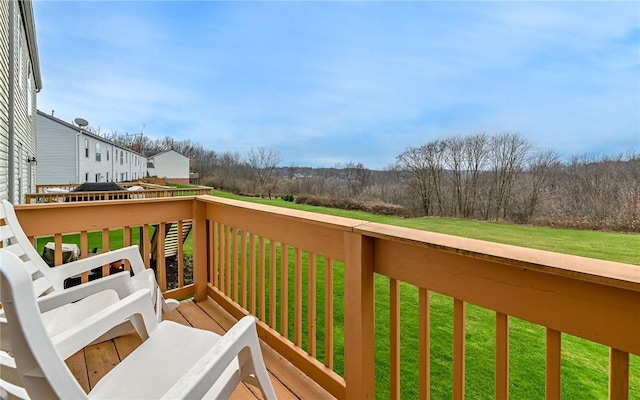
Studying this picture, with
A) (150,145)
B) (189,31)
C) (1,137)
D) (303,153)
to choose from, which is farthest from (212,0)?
(150,145)

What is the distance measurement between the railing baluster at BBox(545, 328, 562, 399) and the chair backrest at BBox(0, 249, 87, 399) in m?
1.26

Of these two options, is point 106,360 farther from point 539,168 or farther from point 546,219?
point 539,168

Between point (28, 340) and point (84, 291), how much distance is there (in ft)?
A: 3.41

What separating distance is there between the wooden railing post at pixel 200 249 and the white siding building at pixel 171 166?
3017 centimetres

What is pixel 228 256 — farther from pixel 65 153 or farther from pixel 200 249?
pixel 65 153

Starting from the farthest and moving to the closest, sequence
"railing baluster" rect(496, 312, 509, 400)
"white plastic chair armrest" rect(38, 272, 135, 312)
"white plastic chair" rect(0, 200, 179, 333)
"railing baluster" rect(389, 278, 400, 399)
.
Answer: "white plastic chair" rect(0, 200, 179, 333), "white plastic chair armrest" rect(38, 272, 135, 312), "railing baluster" rect(389, 278, 400, 399), "railing baluster" rect(496, 312, 509, 400)

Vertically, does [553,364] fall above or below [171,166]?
below

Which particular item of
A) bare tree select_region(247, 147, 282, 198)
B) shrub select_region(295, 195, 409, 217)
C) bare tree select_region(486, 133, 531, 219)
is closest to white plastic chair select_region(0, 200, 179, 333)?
shrub select_region(295, 195, 409, 217)

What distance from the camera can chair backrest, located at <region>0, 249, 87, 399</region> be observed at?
2.29 ft

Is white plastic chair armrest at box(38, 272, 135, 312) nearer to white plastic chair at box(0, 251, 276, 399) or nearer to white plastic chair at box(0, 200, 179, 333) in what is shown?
white plastic chair at box(0, 200, 179, 333)

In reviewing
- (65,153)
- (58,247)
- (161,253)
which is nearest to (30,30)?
(58,247)

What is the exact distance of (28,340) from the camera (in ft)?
2.37

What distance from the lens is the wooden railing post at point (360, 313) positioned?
143 cm

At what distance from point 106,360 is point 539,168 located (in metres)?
12.1
